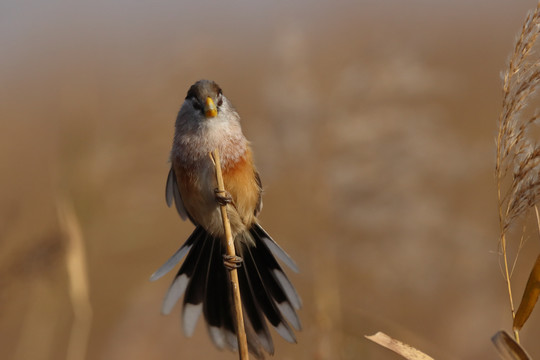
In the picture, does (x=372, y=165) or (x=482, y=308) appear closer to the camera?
(x=372, y=165)

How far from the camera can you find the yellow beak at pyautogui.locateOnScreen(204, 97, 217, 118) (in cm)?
291

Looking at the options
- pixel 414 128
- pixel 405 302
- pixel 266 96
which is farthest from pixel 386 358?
pixel 405 302

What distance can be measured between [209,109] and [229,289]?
1055 mm

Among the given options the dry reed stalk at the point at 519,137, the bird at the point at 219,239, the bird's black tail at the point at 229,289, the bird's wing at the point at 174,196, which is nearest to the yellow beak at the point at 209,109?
the bird at the point at 219,239

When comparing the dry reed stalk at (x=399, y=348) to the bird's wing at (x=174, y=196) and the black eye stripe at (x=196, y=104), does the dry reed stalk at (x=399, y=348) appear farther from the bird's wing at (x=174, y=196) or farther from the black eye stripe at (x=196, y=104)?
the bird's wing at (x=174, y=196)

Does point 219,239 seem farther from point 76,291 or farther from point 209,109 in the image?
point 76,291

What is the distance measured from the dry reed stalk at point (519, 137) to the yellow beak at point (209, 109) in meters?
1.48

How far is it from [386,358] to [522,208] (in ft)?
5.52

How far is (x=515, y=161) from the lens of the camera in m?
1.78

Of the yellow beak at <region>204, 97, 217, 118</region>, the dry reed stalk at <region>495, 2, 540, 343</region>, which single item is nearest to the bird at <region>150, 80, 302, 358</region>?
the yellow beak at <region>204, 97, 217, 118</region>

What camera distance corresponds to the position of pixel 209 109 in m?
2.91

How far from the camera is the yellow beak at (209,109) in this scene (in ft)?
9.56

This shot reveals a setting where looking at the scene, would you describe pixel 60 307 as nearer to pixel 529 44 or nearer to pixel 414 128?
pixel 414 128

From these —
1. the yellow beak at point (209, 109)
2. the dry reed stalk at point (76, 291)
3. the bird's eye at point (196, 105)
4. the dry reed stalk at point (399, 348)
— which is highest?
the bird's eye at point (196, 105)
